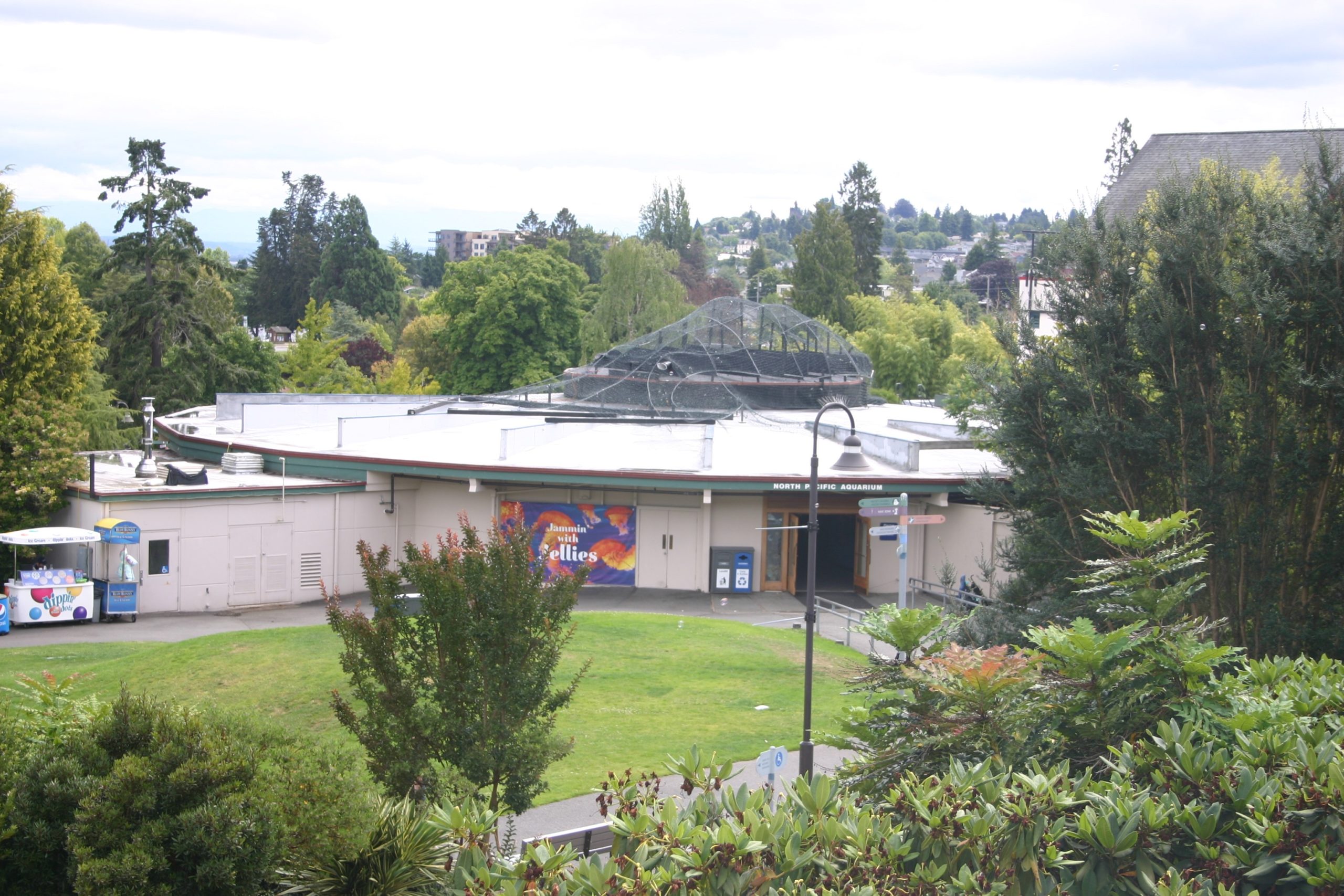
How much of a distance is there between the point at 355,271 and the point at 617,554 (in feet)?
273

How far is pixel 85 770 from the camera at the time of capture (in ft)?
27.4

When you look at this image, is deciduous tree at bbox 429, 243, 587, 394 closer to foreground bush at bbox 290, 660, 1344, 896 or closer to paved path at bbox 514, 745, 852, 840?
paved path at bbox 514, 745, 852, 840

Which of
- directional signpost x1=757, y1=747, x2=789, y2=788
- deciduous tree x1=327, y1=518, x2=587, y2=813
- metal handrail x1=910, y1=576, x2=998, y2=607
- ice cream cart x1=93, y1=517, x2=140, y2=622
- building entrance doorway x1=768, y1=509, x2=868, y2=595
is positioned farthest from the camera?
building entrance doorway x1=768, y1=509, x2=868, y2=595

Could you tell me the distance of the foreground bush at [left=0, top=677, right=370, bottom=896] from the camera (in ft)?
25.9

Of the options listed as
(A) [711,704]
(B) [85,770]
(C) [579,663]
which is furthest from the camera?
(C) [579,663]

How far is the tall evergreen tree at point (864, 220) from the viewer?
10275cm

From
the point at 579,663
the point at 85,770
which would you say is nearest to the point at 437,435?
the point at 579,663

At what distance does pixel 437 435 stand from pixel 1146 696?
27.5m

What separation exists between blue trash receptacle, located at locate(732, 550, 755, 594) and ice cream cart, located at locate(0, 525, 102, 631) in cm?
1576

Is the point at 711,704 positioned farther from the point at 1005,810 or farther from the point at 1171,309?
the point at 1005,810

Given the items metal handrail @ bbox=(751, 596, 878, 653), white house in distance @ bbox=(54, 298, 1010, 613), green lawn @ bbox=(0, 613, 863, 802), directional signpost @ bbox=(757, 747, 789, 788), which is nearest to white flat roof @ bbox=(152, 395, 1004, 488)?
white house in distance @ bbox=(54, 298, 1010, 613)

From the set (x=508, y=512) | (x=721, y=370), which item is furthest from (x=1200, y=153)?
(x=508, y=512)

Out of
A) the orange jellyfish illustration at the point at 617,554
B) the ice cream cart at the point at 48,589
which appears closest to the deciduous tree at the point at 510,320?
the orange jellyfish illustration at the point at 617,554

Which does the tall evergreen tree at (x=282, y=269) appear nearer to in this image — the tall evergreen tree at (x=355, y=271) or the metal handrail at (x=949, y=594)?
the tall evergreen tree at (x=355, y=271)
